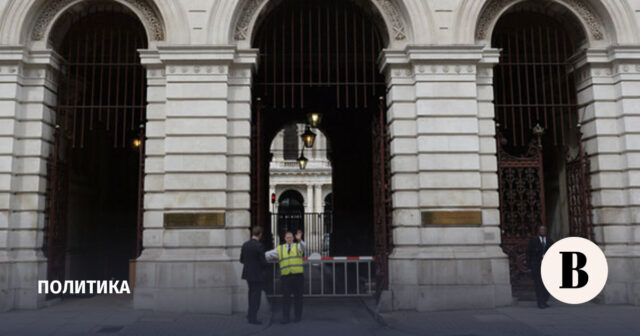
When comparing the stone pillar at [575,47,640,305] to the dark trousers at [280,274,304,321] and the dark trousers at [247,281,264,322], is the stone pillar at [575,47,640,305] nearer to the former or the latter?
the dark trousers at [280,274,304,321]

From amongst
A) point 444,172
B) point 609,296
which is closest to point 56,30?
point 444,172

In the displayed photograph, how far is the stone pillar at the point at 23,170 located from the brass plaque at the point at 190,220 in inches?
129

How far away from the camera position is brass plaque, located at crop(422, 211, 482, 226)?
12.2 meters

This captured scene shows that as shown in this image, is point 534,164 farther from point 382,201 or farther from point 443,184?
point 382,201

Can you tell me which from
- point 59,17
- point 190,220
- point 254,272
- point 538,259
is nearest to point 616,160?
point 538,259

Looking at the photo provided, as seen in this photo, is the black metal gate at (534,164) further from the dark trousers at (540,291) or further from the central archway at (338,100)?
the central archway at (338,100)

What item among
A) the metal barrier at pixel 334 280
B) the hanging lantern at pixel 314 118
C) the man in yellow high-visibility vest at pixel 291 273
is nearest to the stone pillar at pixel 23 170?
the metal barrier at pixel 334 280

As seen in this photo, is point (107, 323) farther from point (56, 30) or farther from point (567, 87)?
point (567, 87)

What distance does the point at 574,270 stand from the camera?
34.7 ft

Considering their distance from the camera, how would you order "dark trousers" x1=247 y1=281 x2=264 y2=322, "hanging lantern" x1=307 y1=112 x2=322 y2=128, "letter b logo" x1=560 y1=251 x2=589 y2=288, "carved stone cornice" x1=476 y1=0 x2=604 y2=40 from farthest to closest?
"hanging lantern" x1=307 y1=112 x2=322 y2=128
"carved stone cornice" x1=476 y1=0 x2=604 y2=40
"dark trousers" x1=247 y1=281 x2=264 y2=322
"letter b logo" x1=560 y1=251 x2=589 y2=288

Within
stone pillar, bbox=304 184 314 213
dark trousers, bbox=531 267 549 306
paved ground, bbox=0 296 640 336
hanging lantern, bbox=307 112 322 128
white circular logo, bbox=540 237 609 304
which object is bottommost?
paved ground, bbox=0 296 640 336

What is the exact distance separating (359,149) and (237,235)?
12411 millimetres

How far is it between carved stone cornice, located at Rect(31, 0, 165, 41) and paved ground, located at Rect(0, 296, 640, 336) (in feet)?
21.4

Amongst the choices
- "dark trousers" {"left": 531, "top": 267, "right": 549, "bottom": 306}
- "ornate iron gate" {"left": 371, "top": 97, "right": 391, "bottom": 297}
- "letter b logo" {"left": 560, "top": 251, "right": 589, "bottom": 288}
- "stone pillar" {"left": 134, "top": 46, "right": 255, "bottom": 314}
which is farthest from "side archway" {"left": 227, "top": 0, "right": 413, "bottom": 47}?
"dark trousers" {"left": 531, "top": 267, "right": 549, "bottom": 306}
